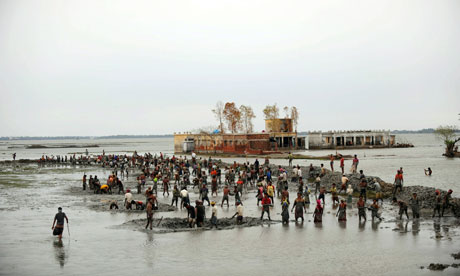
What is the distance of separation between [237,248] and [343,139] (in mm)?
89827

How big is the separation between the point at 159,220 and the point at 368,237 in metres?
9.27

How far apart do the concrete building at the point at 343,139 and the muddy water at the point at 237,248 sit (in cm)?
7946

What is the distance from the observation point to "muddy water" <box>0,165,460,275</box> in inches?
568

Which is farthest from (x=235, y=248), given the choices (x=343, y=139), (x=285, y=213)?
(x=343, y=139)

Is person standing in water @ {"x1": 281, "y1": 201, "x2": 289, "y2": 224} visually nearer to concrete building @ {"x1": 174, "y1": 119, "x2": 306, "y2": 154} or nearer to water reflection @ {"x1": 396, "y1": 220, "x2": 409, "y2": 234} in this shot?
water reflection @ {"x1": 396, "y1": 220, "x2": 409, "y2": 234}

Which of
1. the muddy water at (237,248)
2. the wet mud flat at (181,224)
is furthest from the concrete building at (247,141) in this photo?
the muddy water at (237,248)

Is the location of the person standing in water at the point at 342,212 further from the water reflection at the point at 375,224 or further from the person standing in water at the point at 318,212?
the water reflection at the point at 375,224

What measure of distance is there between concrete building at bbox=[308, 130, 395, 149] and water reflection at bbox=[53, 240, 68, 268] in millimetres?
85778

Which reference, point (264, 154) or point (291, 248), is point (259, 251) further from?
point (264, 154)

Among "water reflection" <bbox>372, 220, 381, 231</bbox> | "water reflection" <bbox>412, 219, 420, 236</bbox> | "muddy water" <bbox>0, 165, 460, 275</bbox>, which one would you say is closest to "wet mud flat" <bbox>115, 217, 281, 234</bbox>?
"muddy water" <bbox>0, 165, 460, 275</bbox>

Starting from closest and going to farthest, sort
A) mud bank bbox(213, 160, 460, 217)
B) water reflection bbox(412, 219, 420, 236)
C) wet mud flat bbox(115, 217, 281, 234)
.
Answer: water reflection bbox(412, 219, 420, 236), wet mud flat bbox(115, 217, 281, 234), mud bank bbox(213, 160, 460, 217)

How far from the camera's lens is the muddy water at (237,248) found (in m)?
14.4

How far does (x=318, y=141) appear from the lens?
103 metres

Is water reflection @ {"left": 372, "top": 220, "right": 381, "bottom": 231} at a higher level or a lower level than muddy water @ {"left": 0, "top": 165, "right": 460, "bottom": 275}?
higher
